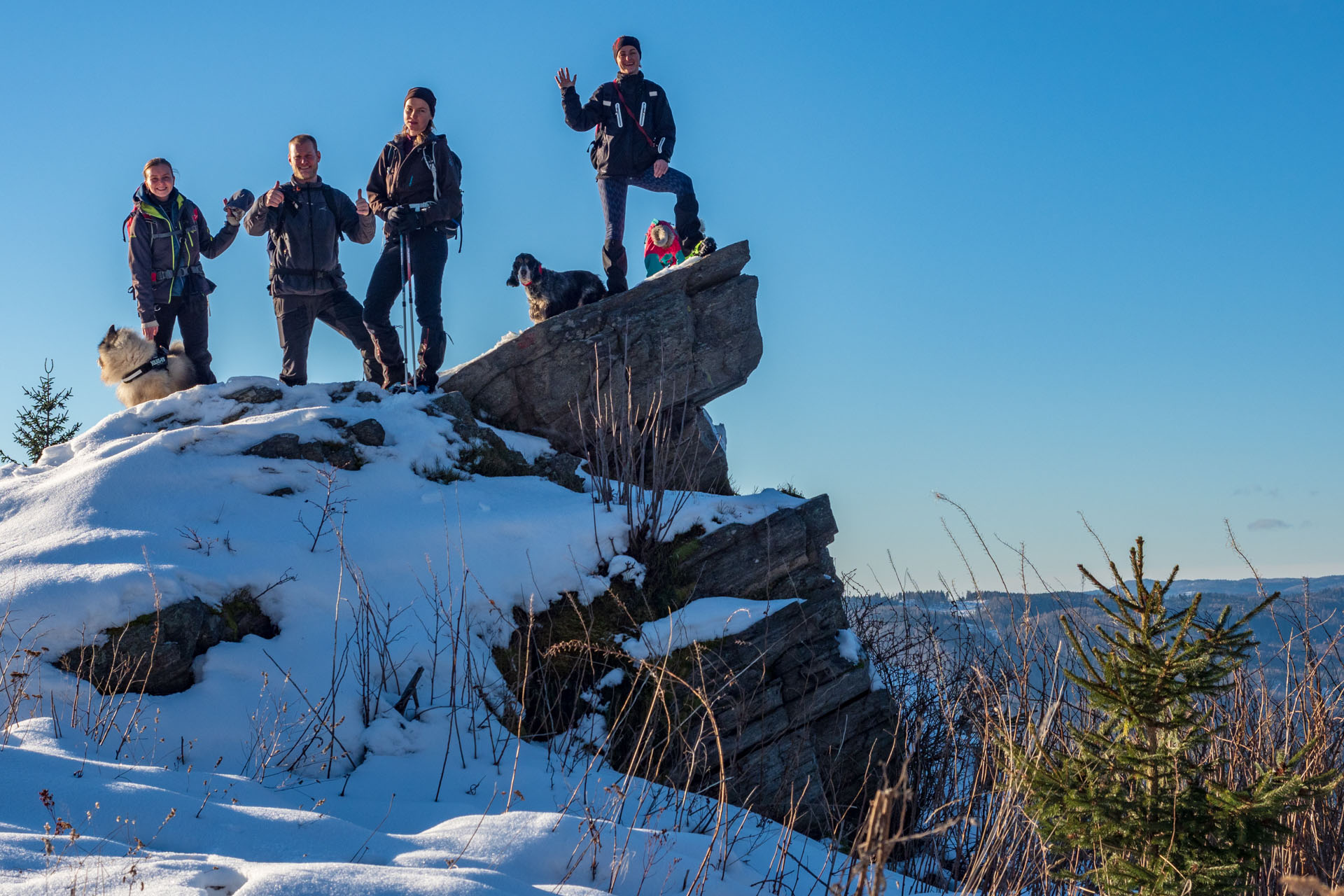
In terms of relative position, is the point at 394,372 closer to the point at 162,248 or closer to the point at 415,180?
the point at 415,180

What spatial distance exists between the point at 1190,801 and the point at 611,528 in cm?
391

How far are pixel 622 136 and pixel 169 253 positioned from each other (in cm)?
432

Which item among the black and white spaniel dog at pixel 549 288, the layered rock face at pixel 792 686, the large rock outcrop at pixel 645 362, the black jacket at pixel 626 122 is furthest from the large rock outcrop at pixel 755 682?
the black jacket at pixel 626 122

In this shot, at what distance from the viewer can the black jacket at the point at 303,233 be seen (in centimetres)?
789

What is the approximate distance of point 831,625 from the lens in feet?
21.2

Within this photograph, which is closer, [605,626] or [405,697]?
[405,697]

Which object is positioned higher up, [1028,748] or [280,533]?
[280,533]

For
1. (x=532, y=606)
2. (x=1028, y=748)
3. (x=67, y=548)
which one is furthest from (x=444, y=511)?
(x=1028, y=748)


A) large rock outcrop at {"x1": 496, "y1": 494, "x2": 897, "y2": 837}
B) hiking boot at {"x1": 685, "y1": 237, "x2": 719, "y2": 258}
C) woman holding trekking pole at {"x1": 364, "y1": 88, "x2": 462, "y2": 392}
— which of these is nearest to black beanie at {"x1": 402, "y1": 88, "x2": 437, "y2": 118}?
woman holding trekking pole at {"x1": 364, "y1": 88, "x2": 462, "y2": 392}

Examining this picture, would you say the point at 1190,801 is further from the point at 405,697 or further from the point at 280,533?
the point at 280,533

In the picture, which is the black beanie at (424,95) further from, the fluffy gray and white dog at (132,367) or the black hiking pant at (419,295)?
the fluffy gray and white dog at (132,367)

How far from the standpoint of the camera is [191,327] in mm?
8273

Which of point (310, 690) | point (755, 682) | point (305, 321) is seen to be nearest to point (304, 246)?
point (305, 321)

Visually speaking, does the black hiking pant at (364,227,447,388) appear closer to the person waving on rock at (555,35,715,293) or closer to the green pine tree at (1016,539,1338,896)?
the person waving on rock at (555,35,715,293)
